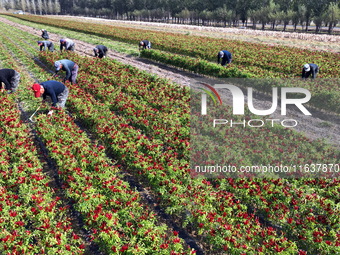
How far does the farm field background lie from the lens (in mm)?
5297

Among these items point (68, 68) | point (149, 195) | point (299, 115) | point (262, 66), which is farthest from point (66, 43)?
point (149, 195)

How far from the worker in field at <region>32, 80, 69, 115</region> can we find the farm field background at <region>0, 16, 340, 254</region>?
559 millimetres

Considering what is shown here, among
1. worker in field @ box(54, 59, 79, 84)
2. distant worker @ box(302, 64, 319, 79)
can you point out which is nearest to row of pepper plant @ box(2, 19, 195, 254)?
worker in field @ box(54, 59, 79, 84)

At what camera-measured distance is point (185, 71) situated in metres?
22.2

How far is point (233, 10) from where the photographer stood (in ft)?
307

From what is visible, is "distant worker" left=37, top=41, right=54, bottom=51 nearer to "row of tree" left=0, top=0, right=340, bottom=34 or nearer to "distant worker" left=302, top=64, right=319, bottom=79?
"distant worker" left=302, top=64, right=319, bottom=79

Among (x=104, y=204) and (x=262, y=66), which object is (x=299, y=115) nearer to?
(x=262, y=66)

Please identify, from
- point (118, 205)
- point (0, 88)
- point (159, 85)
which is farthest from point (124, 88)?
point (118, 205)

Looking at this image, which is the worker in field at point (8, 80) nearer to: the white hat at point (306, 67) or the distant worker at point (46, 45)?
the distant worker at point (46, 45)

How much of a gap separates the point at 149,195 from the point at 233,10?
323 ft

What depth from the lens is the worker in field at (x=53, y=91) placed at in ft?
30.5

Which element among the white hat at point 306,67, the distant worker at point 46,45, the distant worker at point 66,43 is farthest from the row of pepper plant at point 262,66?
the distant worker at point 46,45

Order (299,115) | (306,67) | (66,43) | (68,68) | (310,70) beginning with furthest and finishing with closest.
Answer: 1. (66,43)
2. (310,70)
3. (306,67)
4. (68,68)
5. (299,115)

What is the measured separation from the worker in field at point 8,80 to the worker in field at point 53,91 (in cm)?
341
